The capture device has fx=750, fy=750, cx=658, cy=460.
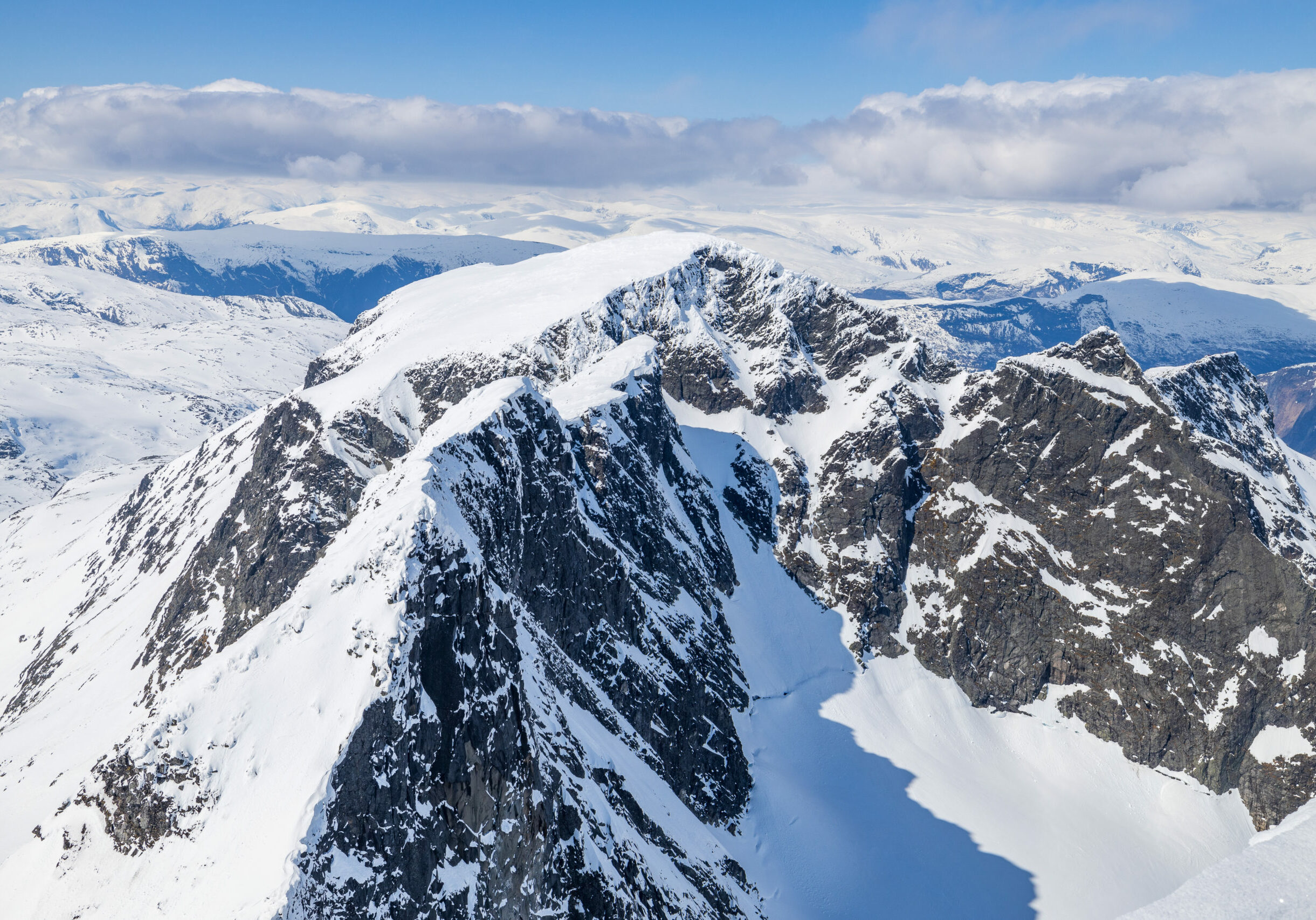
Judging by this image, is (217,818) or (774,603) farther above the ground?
(217,818)

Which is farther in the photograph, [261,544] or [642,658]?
[261,544]

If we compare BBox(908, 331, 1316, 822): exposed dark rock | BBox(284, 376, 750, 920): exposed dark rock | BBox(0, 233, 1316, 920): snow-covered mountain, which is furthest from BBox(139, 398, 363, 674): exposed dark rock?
BBox(908, 331, 1316, 822): exposed dark rock

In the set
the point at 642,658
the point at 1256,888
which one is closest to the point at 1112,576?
the point at 642,658

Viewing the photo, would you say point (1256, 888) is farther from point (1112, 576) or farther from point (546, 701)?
point (1112, 576)

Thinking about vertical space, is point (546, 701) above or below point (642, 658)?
above

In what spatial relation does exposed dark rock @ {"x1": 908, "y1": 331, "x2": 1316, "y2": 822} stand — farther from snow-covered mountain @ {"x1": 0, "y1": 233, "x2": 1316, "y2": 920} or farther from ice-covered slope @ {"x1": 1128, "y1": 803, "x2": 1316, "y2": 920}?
ice-covered slope @ {"x1": 1128, "y1": 803, "x2": 1316, "y2": 920}

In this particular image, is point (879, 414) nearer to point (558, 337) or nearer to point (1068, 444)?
point (1068, 444)

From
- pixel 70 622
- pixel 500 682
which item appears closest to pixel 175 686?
pixel 500 682

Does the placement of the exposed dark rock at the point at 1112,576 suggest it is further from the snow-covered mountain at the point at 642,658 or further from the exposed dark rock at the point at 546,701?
the exposed dark rock at the point at 546,701
